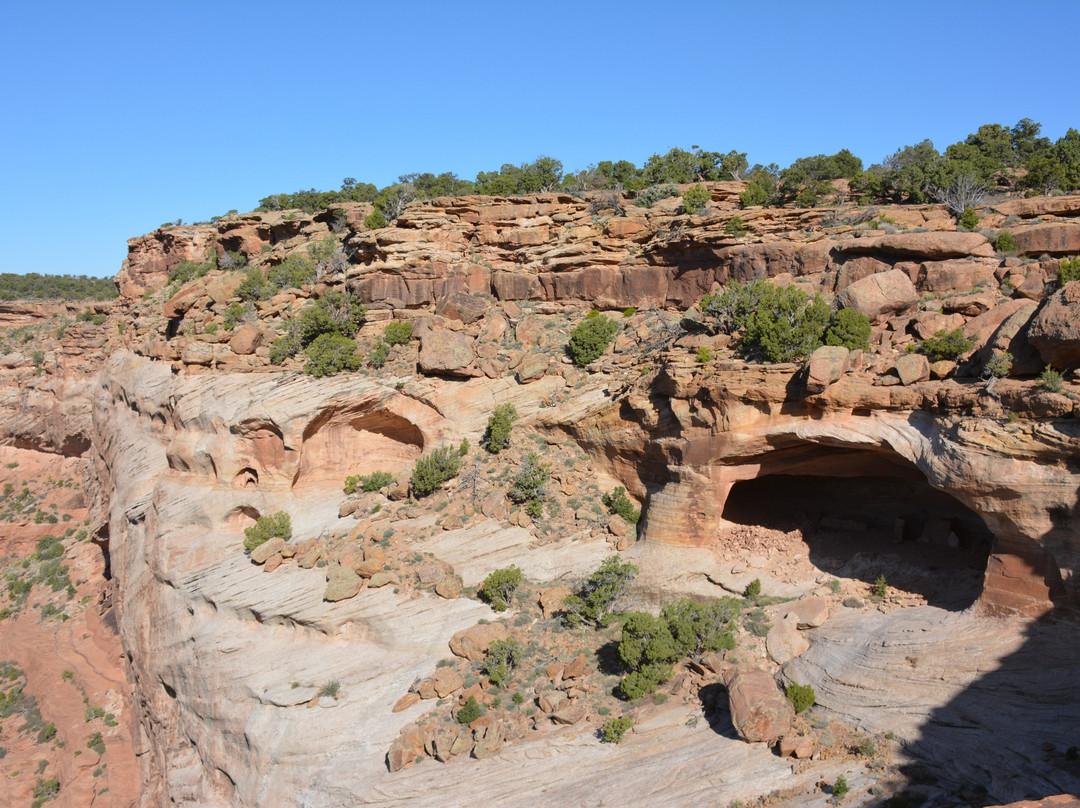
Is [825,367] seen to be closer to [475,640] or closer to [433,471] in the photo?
[475,640]

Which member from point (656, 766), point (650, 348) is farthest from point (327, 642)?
point (650, 348)

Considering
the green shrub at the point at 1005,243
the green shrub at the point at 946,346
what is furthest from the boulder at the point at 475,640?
the green shrub at the point at 1005,243

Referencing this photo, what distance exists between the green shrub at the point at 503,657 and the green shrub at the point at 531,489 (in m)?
5.30

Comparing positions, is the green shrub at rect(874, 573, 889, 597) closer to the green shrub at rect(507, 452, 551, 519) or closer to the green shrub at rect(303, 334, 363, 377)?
the green shrub at rect(507, 452, 551, 519)

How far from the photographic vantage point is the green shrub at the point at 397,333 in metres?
29.0

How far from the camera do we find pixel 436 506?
2427 centimetres

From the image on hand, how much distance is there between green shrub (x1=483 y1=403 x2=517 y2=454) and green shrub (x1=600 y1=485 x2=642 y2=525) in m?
4.35

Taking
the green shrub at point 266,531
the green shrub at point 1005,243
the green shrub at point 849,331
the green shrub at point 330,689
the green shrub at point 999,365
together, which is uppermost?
the green shrub at point 1005,243

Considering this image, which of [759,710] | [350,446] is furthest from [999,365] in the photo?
[350,446]

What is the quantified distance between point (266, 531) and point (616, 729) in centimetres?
1494

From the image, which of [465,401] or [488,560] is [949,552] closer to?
[488,560]

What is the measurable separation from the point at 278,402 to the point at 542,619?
13381 millimetres

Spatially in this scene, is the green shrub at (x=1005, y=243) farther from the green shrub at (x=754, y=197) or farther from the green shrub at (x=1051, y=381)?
the green shrub at (x=754, y=197)

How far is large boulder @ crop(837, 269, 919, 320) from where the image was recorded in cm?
2002
